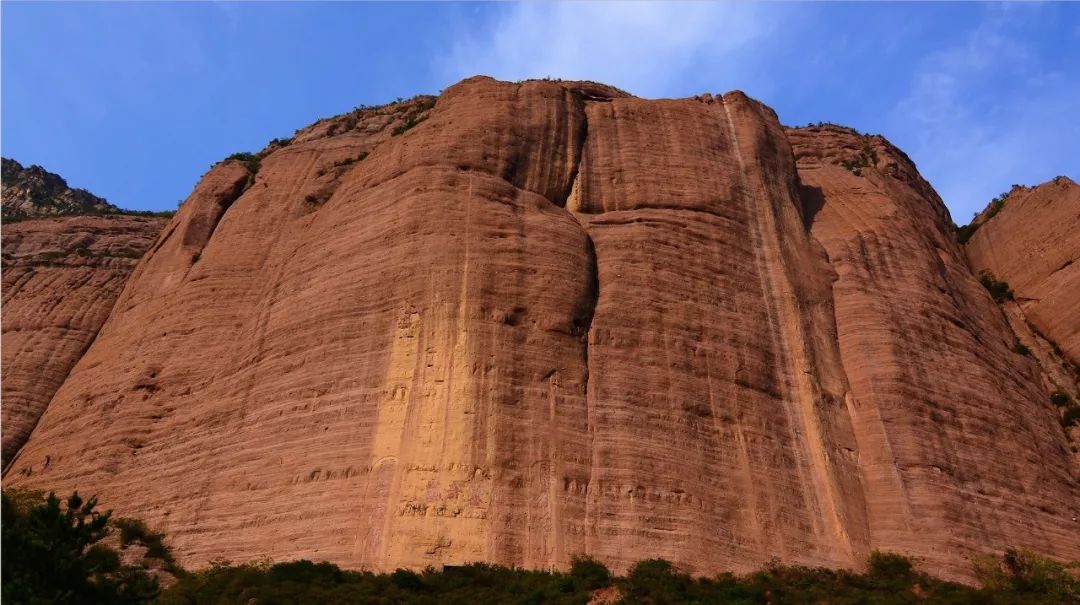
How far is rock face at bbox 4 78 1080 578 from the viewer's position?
75.1 feet

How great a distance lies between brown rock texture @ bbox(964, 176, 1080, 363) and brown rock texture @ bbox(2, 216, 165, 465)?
3128 cm

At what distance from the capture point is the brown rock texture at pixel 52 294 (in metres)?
33.1

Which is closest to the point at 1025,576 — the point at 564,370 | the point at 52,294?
the point at 564,370

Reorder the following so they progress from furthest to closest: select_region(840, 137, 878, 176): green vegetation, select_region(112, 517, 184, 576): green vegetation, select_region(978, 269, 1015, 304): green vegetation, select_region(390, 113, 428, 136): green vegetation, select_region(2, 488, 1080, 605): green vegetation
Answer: select_region(840, 137, 878, 176): green vegetation → select_region(978, 269, 1015, 304): green vegetation → select_region(390, 113, 428, 136): green vegetation → select_region(112, 517, 184, 576): green vegetation → select_region(2, 488, 1080, 605): green vegetation

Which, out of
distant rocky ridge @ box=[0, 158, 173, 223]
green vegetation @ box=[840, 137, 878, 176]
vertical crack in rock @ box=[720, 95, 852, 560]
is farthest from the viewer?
distant rocky ridge @ box=[0, 158, 173, 223]

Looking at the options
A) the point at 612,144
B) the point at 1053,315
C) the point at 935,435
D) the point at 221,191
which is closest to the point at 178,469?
the point at 221,191

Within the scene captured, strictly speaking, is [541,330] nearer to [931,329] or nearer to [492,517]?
[492,517]

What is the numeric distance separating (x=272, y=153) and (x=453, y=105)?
9161mm

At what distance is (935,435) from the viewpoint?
26.3 meters

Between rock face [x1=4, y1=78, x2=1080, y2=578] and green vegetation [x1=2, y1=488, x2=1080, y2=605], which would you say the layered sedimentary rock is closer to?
rock face [x1=4, y1=78, x2=1080, y2=578]

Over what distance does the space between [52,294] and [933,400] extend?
28688 mm

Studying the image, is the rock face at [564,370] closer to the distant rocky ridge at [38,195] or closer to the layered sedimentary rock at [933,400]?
the layered sedimentary rock at [933,400]

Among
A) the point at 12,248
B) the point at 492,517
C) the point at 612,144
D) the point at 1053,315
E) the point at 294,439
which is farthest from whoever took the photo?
the point at 12,248

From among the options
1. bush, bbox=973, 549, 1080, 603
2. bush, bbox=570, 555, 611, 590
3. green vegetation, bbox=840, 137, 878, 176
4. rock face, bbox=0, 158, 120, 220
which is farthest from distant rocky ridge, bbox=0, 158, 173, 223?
bush, bbox=973, 549, 1080, 603
